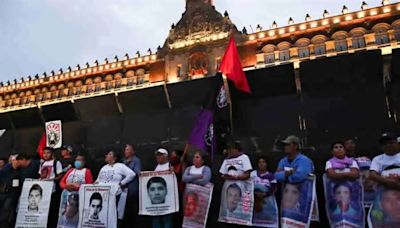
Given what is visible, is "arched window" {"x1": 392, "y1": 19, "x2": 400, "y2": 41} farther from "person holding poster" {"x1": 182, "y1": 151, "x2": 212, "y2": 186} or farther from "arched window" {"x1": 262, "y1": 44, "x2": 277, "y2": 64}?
"person holding poster" {"x1": 182, "y1": 151, "x2": 212, "y2": 186}

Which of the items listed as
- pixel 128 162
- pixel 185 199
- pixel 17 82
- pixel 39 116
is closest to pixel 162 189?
pixel 185 199

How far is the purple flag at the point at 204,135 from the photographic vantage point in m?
5.98

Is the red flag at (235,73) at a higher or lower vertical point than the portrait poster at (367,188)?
higher

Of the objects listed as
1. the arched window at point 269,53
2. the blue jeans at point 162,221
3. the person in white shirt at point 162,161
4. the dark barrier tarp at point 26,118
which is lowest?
the blue jeans at point 162,221

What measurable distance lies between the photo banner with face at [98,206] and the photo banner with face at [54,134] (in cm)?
242

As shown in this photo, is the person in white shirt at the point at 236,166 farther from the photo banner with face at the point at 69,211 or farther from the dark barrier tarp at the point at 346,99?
the photo banner with face at the point at 69,211

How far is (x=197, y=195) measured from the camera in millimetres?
5301

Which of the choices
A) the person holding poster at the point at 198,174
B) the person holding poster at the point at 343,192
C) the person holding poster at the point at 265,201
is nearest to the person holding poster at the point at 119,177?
the person holding poster at the point at 198,174

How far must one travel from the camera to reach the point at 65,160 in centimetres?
688

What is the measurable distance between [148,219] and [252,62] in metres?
24.8

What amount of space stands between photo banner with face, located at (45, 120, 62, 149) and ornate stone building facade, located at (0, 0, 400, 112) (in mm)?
18785

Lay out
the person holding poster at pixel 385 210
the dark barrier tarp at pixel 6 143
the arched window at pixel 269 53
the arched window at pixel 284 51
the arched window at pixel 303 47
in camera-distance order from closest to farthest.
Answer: the person holding poster at pixel 385 210
the dark barrier tarp at pixel 6 143
the arched window at pixel 303 47
the arched window at pixel 284 51
the arched window at pixel 269 53

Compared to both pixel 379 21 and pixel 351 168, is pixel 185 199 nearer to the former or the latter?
pixel 351 168

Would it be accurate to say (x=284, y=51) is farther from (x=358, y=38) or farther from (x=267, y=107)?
(x=267, y=107)
